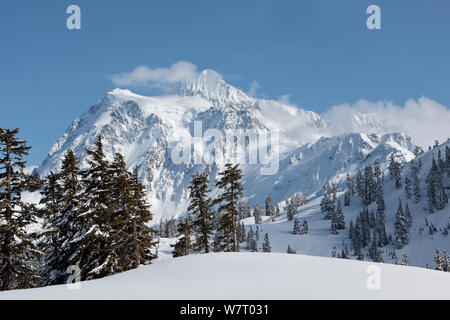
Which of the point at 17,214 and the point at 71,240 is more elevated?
the point at 17,214

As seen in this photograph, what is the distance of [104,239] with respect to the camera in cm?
2231

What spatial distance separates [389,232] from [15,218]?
150 m

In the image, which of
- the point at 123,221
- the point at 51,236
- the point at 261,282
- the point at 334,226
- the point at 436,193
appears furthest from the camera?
the point at 334,226

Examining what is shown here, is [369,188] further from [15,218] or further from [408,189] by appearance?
[15,218]

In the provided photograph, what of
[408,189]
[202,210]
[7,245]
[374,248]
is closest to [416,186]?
[408,189]

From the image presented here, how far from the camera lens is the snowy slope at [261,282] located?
11.5m

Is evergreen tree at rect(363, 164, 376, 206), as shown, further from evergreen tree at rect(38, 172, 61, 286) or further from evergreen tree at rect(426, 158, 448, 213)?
evergreen tree at rect(38, 172, 61, 286)

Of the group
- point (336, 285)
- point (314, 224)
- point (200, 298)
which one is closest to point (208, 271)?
point (200, 298)

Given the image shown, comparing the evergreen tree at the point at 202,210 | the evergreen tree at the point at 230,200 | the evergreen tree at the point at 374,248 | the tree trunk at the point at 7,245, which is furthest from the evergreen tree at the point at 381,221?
the tree trunk at the point at 7,245

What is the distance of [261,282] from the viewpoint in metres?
13.0

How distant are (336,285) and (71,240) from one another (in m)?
17.8

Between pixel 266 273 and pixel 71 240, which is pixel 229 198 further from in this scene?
pixel 266 273

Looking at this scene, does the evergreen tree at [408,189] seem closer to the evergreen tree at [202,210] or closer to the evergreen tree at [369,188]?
the evergreen tree at [369,188]
